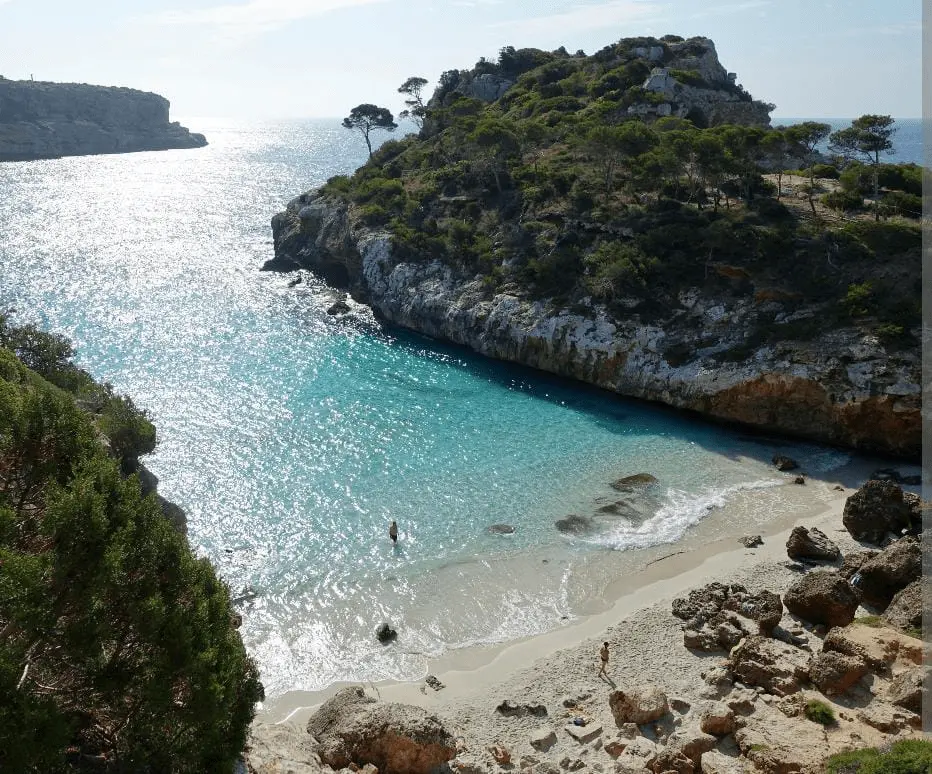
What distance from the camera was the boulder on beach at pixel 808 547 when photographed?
25.9 metres

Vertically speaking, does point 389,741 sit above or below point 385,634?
above

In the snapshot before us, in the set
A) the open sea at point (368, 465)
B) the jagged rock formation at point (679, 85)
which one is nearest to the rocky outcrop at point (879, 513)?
the open sea at point (368, 465)

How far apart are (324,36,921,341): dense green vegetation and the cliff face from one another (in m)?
1.49

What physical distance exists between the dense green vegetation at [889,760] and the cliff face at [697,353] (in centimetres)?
2451

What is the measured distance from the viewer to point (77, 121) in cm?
16788

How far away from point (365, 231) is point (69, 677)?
53.1m

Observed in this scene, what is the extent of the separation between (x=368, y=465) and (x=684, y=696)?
18.9m

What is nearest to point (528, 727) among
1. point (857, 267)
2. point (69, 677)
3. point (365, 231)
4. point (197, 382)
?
point (69, 677)

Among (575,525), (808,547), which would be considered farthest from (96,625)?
(808,547)

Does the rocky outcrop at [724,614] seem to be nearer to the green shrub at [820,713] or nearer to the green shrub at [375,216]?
the green shrub at [820,713]

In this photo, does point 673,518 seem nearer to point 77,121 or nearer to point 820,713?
point 820,713

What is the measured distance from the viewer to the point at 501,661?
2117cm

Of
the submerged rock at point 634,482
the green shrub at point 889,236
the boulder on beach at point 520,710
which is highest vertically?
the green shrub at point 889,236

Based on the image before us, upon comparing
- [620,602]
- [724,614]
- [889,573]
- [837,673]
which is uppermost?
[889,573]
